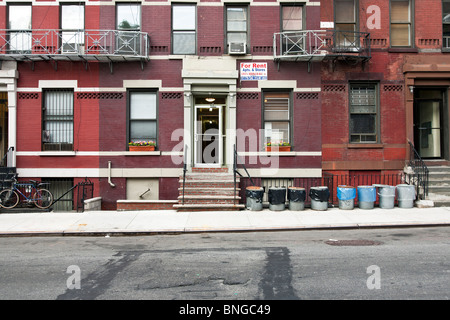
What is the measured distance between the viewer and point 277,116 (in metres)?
14.7

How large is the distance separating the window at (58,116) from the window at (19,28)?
197 cm

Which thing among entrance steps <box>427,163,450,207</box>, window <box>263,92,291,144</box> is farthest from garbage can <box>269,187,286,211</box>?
entrance steps <box>427,163,450,207</box>

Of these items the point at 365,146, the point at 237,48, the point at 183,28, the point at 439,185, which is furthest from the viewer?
the point at 183,28

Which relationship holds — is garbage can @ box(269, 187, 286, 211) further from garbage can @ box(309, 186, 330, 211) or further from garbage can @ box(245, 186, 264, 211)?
garbage can @ box(309, 186, 330, 211)

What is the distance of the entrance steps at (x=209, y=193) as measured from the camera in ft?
41.5

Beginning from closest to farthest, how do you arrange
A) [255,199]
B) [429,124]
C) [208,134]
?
[255,199] < [208,134] < [429,124]

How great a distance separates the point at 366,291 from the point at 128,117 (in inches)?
453

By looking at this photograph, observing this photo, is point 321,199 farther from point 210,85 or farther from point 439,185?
point 210,85

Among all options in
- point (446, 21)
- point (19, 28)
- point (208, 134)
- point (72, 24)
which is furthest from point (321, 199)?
point (19, 28)

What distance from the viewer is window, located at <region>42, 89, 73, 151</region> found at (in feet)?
47.4

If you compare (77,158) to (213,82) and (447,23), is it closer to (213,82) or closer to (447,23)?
(213,82)

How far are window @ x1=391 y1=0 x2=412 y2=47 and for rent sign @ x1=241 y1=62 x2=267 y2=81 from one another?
5.33 meters

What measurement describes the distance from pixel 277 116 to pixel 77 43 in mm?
8253

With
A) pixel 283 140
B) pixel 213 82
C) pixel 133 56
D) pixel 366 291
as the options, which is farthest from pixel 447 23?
pixel 366 291
